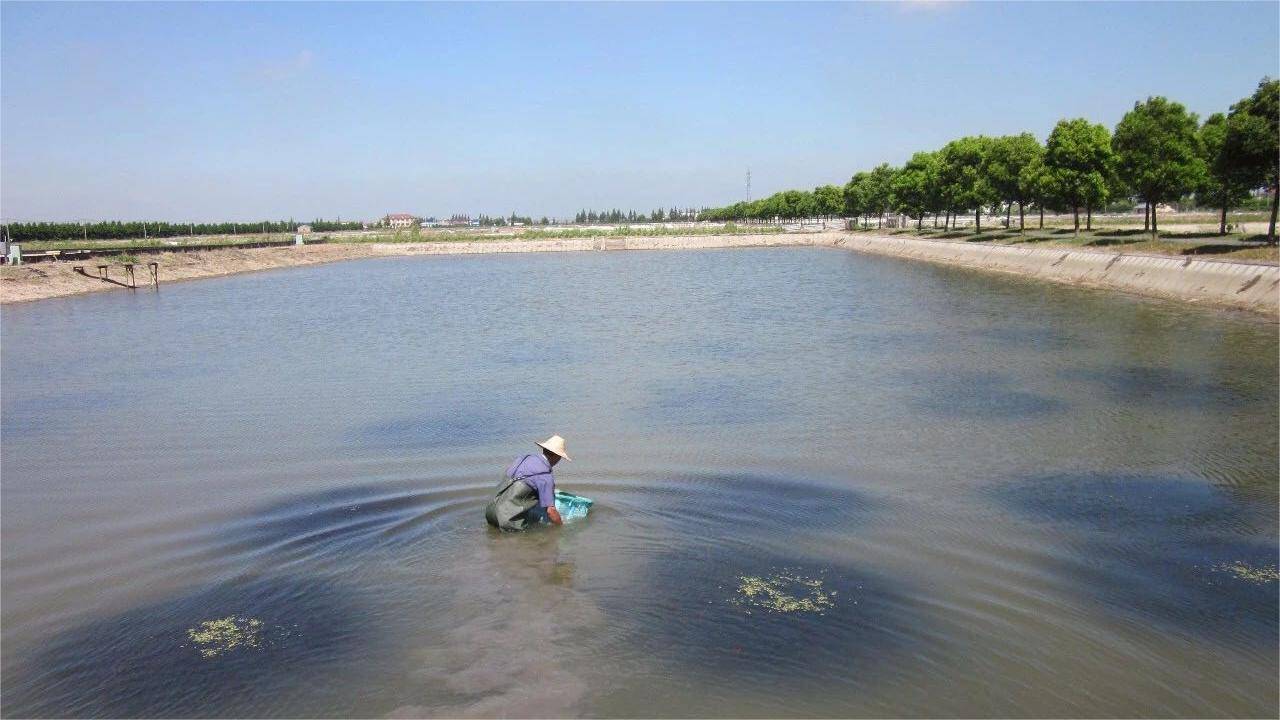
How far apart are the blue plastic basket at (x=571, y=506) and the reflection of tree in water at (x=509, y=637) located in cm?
60

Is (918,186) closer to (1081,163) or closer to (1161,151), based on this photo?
(1081,163)

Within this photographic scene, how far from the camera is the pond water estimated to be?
24.5 ft

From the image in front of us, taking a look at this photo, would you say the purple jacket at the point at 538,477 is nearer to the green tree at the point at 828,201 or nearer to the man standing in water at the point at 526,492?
the man standing in water at the point at 526,492

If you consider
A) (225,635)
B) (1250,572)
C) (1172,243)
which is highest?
(1172,243)

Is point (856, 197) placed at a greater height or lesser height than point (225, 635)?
greater

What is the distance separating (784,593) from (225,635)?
211 inches

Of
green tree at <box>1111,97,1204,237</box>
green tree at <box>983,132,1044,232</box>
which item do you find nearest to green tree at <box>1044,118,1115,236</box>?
green tree at <box>1111,97,1204,237</box>

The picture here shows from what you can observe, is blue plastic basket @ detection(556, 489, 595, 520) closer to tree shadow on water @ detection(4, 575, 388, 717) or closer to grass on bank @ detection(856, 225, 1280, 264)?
tree shadow on water @ detection(4, 575, 388, 717)

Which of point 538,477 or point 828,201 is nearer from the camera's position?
point 538,477

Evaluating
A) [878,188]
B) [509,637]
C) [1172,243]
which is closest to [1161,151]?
[1172,243]

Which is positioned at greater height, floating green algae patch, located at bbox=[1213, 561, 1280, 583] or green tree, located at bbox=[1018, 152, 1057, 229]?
green tree, located at bbox=[1018, 152, 1057, 229]

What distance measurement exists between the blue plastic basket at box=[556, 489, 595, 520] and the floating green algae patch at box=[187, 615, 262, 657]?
3756 mm

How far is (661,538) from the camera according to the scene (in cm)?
1061

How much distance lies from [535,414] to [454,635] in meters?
9.34
